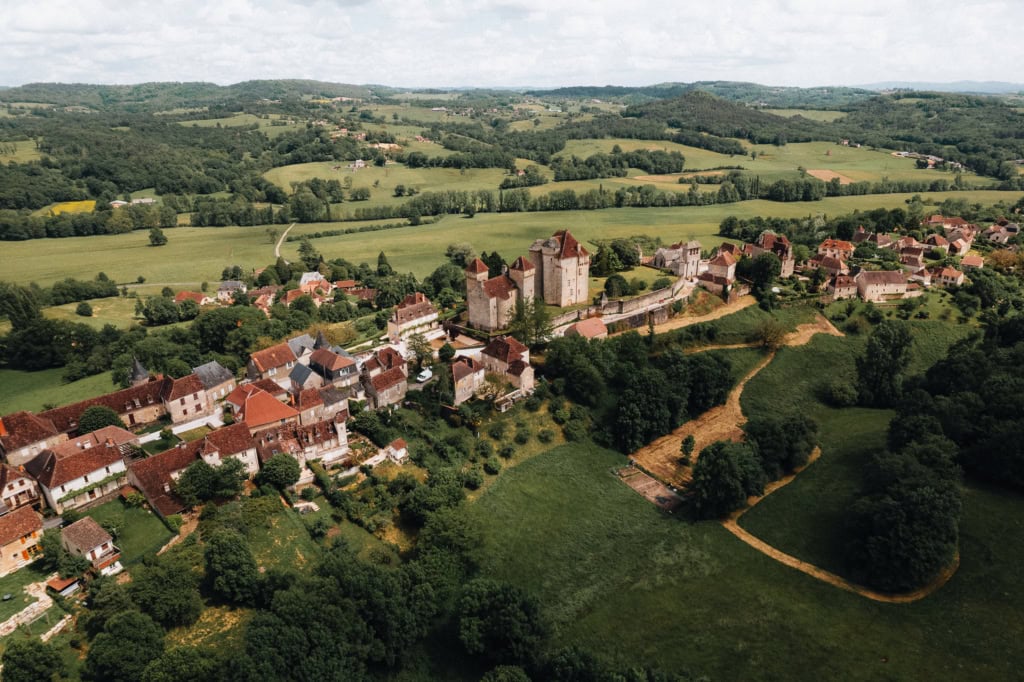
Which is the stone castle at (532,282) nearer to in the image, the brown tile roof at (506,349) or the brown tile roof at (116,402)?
the brown tile roof at (506,349)

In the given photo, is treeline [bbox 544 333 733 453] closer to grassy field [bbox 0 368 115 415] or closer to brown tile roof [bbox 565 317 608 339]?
brown tile roof [bbox 565 317 608 339]

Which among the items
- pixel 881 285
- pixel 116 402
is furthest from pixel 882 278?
pixel 116 402

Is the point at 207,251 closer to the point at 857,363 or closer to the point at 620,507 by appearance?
the point at 620,507

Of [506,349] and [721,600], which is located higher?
[506,349]

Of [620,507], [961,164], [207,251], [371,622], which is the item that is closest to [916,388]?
[620,507]

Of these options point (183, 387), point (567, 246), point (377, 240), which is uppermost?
point (567, 246)

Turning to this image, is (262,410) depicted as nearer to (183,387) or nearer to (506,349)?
(183,387)

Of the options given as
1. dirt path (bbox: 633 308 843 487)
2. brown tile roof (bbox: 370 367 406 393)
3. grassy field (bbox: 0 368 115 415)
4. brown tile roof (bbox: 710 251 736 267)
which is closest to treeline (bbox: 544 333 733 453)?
dirt path (bbox: 633 308 843 487)

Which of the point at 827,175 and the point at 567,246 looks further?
the point at 827,175
